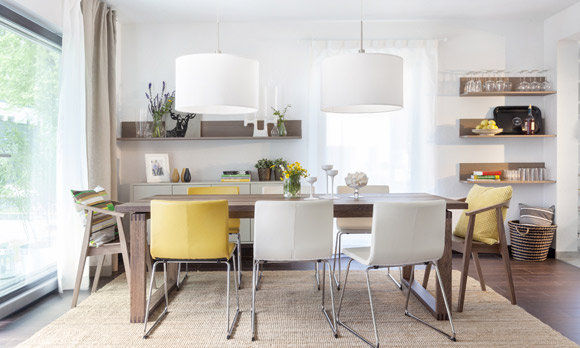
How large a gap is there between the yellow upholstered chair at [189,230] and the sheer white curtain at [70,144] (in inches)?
55.7

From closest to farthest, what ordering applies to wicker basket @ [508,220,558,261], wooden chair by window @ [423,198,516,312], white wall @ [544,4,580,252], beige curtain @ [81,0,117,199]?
wooden chair by window @ [423,198,516,312] < beige curtain @ [81,0,117,199] < wicker basket @ [508,220,558,261] < white wall @ [544,4,580,252]

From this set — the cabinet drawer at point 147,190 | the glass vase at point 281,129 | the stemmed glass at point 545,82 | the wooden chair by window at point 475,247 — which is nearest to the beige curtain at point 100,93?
the cabinet drawer at point 147,190

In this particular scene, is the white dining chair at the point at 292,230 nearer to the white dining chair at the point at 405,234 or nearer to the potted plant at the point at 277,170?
the white dining chair at the point at 405,234

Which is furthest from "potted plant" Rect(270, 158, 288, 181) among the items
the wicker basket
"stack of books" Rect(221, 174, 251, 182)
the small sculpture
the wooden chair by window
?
the wicker basket

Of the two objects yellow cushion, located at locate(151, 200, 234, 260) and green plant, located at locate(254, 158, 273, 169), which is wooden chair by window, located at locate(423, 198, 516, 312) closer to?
yellow cushion, located at locate(151, 200, 234, 260)

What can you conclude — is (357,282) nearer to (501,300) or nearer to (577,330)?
(501,300)

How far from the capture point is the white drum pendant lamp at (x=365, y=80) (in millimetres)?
2691

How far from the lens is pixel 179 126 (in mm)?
4852

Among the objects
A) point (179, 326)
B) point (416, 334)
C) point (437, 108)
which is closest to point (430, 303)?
point (416, 334)

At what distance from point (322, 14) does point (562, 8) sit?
8.46 feet

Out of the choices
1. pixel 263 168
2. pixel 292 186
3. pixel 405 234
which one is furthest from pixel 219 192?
pixel 405 234

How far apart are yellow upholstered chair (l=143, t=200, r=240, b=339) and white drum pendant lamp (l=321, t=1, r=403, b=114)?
1.04 m

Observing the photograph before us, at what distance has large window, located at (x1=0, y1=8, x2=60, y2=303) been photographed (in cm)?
303

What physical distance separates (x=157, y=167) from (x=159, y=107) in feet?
2.30
